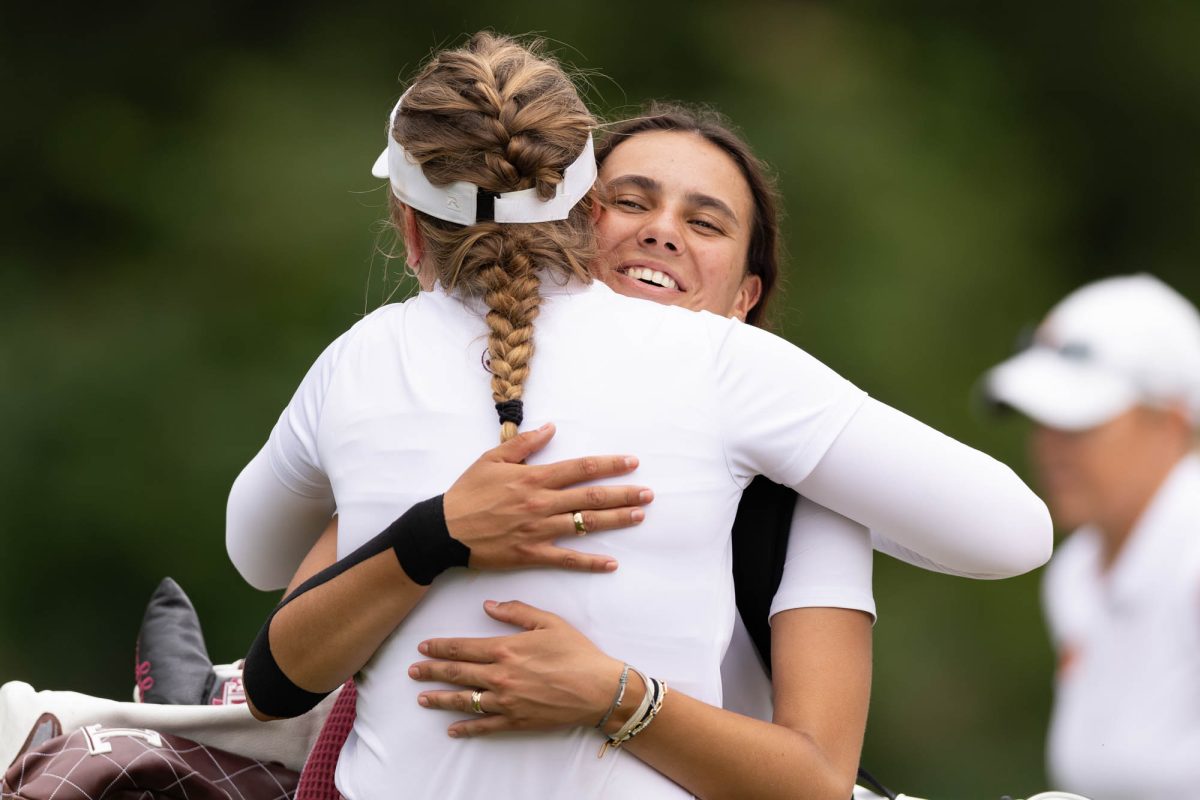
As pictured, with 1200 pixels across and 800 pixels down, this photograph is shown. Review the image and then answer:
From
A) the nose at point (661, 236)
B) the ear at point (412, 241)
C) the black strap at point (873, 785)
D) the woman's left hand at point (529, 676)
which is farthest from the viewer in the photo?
the nose at point (661, 236)

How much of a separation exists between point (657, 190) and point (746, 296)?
26 cm

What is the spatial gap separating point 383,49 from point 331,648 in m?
6.35

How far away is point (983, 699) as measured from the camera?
6.73 metres

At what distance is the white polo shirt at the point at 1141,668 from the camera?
0.69m

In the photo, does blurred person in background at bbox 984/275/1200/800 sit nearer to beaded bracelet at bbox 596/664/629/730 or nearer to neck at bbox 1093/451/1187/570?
neck at bbox 1093/451/1187/570

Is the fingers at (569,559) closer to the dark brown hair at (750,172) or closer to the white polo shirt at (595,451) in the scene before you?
the white polo shirt at (595,451)

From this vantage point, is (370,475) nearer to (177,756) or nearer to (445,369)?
(445,369)

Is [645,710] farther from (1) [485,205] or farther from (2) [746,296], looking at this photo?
(2) [746,296]

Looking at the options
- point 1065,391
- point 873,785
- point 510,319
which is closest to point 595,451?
point 510,319

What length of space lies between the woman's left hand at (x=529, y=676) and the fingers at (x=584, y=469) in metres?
0.13

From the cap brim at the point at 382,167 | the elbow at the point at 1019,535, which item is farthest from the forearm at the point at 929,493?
the cap brim at the point at 382,167

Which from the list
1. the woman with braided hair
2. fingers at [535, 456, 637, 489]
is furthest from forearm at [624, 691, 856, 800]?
fingers at [535, 456, 637, 489]

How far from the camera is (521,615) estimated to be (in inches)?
58.9

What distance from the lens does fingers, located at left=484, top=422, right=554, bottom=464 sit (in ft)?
4.94
